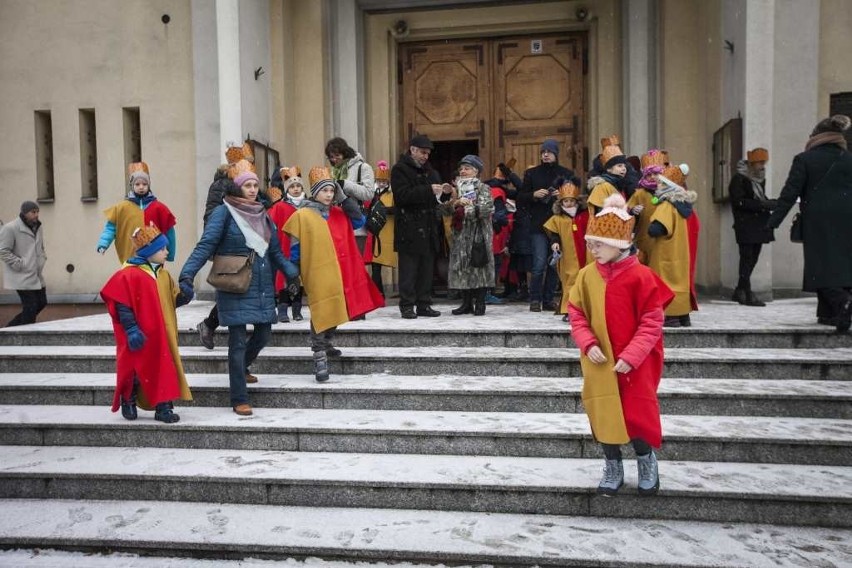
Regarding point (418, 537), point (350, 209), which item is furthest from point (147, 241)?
point (418, 537)

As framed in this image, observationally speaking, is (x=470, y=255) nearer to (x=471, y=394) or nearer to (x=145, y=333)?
(x=471, y=394)

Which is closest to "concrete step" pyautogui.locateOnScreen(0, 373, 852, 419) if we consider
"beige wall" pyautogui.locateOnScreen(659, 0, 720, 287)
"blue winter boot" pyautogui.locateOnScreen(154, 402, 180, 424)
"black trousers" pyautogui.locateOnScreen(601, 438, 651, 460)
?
"blue winter boot" pyautogui.locateOnScreen(154, 402, 180, 424)

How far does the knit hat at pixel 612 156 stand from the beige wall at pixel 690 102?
163 inches

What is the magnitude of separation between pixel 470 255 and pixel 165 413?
383cm

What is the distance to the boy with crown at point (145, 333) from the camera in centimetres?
510

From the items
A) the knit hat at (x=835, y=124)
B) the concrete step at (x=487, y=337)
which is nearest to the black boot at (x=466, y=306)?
the concrete step at (x=487, y=337)

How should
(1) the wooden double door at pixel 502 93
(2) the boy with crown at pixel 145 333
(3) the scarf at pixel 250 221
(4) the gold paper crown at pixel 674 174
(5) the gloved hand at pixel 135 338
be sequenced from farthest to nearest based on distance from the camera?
(1) the wooden double door at pixel 502 93, (4) the gold paper crown at pixel 674 174, (3) the scarf at pixel 250 221, (2) the boy with crown at pixel 145 333, (5) the gloved hand at pixel 135 338

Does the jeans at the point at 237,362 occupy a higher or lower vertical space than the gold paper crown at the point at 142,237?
lower

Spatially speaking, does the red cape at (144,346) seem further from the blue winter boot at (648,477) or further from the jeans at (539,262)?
the jeans at (539,262)

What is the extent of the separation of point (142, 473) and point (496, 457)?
7.40 feet

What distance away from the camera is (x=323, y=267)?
599 centimetres

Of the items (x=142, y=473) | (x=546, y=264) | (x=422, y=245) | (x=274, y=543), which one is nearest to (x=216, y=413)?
(x=142, y=473)

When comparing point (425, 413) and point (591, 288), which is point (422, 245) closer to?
point (425, 413)

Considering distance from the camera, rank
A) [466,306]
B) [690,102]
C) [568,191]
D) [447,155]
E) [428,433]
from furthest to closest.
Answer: [447,155], [690,102], [466,306], [568,191], [428,433]
